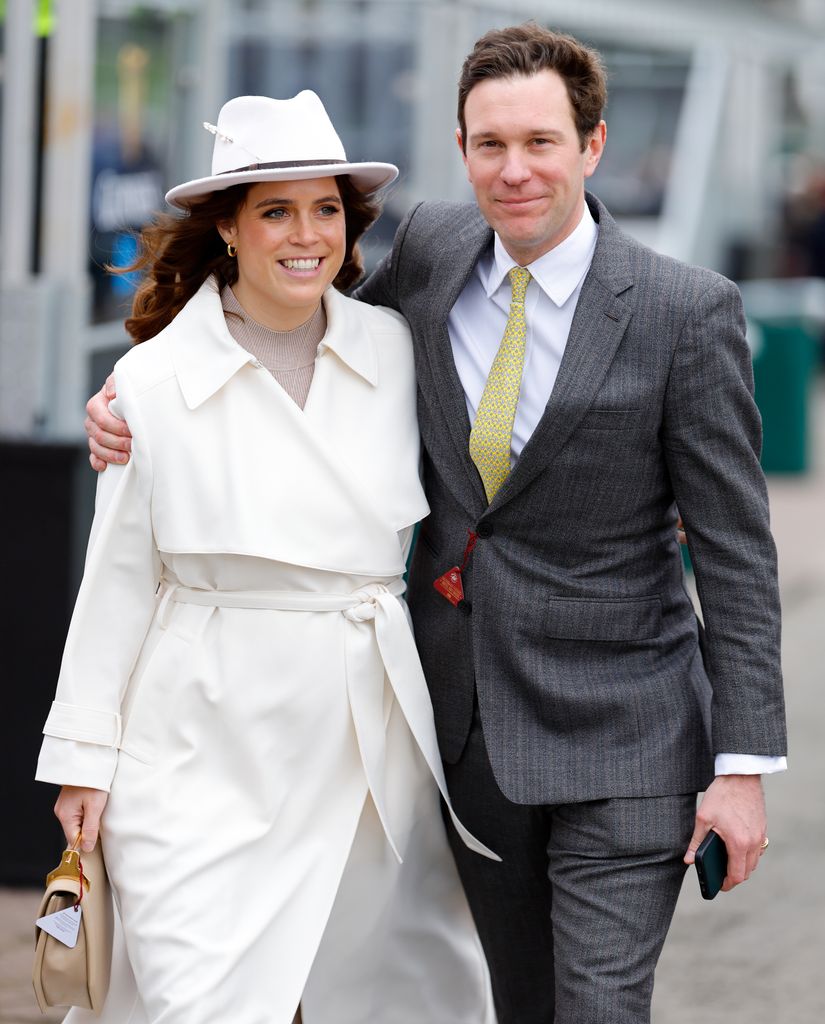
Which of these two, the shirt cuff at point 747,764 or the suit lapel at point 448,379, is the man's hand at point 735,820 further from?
the suit lapel at point 448,379

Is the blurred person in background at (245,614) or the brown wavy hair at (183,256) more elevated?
the brown wavy hair at (183,256)

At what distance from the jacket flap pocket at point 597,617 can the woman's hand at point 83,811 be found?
862 millimetres

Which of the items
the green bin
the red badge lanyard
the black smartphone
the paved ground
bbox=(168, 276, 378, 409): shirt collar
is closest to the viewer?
the black smartphone

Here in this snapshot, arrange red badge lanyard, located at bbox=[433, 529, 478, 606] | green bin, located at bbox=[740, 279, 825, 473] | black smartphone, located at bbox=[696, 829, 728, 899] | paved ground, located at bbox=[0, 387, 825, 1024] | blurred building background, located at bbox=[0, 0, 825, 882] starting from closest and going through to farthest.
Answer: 1. black smartphone, located at bbox=[696, 829, 728, 899]
2. red badge lanyard, located at bbox=[433, 529, 478, 606]
3. paved ground, located at bbox=[0, 387, 825, 1024]
4. blurred building background, located at bbox=[0, 0, 825, 882]
5. green bin, located at bbox=[740, 279, 825, 473]

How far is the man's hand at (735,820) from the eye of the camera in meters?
2.93

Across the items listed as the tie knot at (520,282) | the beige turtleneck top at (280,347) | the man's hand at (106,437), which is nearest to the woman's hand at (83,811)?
the man's hand at (106,437)

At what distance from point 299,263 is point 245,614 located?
2.08 feet

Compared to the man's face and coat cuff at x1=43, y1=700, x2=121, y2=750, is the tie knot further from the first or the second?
coat cuff at x1=43, y1=700, x2=121, y2=750

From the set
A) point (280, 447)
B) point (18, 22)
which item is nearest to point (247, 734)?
point (280, 447)

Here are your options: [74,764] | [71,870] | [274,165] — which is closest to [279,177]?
[274,165]

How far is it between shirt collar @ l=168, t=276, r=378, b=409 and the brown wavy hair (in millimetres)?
51

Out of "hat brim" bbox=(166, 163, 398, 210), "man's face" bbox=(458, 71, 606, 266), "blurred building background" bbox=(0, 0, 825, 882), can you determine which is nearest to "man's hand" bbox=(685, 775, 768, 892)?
"man's face" bbox=(458, 71, 606, 266)

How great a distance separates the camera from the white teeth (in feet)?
9.82

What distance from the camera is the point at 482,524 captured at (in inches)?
120
